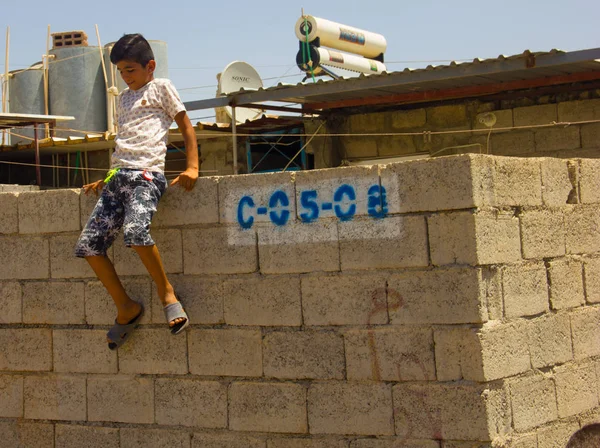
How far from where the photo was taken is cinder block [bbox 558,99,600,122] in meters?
10.3

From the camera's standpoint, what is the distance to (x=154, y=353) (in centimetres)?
492

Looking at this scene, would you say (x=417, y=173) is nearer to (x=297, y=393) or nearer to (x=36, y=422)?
(x=297, y=393)

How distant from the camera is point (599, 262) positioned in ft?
16.6

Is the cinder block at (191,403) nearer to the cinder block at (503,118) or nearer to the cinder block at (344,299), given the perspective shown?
the cinder block at (344,299)

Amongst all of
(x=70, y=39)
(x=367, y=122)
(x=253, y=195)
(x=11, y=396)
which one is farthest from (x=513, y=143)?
(x=70, y=39)

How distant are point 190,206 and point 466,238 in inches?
61.2

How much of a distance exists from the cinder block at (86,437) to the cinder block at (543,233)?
8.15ft

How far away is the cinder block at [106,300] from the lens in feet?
16.3

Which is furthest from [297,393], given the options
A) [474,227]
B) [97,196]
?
[97,196]

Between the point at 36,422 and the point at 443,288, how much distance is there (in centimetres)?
266

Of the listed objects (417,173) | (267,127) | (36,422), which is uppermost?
(267,127)

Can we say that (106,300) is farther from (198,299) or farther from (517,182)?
(517,182)

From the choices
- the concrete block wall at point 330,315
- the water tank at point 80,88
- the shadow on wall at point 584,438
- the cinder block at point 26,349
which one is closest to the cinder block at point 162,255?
the concrete block wall at point 330,315

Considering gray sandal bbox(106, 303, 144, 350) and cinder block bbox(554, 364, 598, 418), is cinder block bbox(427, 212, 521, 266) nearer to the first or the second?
cinder block bbox(554, 364, 598, 418)
